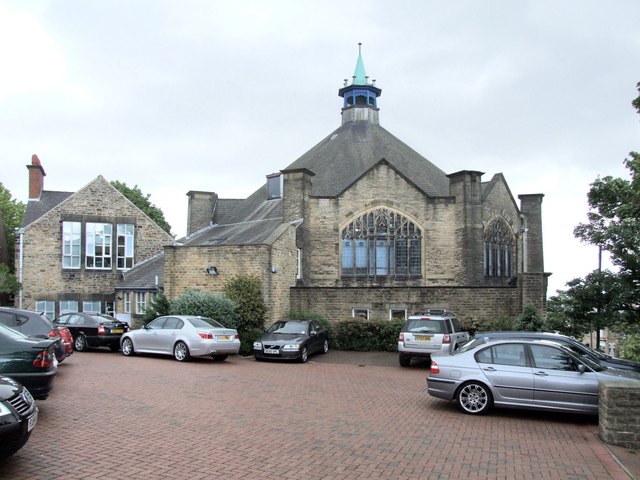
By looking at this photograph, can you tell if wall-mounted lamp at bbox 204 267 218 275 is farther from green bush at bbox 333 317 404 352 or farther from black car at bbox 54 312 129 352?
green bush at bbox 333 317 404 352

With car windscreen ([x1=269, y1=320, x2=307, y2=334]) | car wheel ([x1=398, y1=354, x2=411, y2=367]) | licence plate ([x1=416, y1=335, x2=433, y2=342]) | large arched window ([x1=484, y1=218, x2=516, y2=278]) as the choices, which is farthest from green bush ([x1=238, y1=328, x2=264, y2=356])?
large arched window ([x1=484, y1=218, x2=516, y2=278])

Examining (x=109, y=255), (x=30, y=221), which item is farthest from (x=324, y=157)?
(x=30, y=221)

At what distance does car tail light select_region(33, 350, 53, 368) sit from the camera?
335 inches

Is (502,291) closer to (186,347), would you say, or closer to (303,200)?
(303,200)

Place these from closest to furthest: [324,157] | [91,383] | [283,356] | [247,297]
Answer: [91,383]
[283,356]
[247,297]
[324,157]

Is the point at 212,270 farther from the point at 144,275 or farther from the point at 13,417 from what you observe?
the point at 13,417

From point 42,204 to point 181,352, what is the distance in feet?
63.5

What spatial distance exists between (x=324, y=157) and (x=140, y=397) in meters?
23.6

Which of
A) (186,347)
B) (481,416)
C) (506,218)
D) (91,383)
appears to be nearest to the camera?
(481,416)

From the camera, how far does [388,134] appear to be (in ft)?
117

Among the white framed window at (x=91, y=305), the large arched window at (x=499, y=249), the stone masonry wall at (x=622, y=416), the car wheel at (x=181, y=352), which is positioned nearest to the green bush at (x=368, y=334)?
the car wheel at (x=181, y=352)

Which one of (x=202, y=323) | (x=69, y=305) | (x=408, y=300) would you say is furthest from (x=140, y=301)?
(x=408, y=300)

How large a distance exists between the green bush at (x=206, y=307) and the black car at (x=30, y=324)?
24.2ft

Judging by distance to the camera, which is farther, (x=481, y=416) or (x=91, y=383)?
(x=91, y=383)
